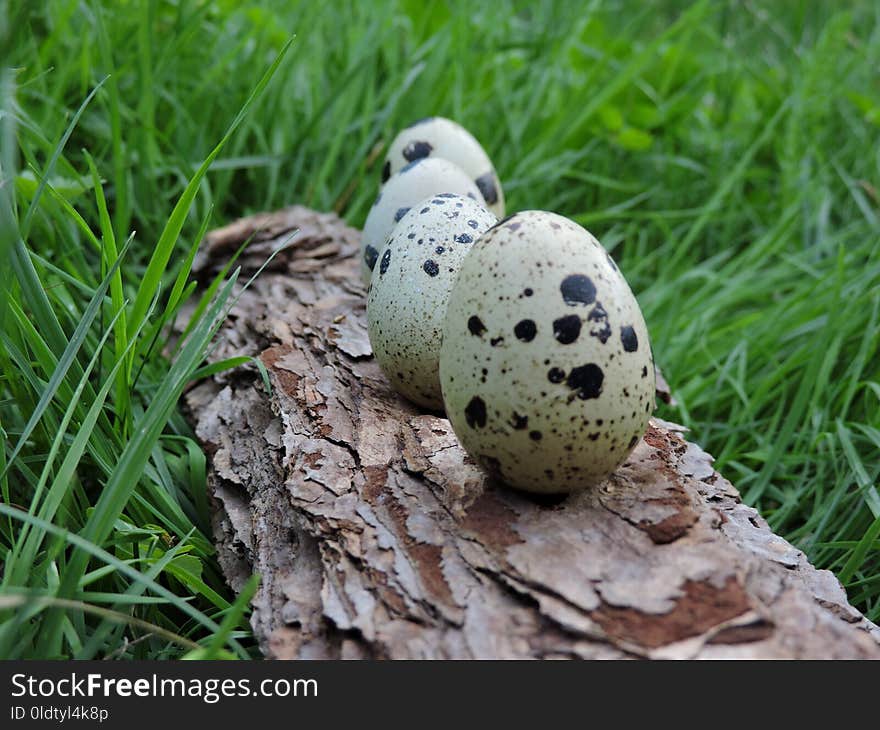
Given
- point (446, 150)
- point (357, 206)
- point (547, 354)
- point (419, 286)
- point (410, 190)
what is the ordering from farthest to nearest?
point (357, 206)
point (446, 150)
point (410, 190)
point (419, 286)
point (547, 354)

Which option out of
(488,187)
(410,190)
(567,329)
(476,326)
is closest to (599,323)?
(567,329)

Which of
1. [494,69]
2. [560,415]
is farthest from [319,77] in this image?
[560,415]

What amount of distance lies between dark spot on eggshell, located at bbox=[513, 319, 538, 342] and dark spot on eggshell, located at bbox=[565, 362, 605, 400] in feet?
0.29

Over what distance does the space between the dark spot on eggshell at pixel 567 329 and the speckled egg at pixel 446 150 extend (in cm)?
127

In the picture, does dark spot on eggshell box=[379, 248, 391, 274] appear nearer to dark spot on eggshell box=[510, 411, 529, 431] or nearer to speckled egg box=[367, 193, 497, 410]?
speckled egg box=[367, 193, 497, 410]

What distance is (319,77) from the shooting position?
12.0 ft

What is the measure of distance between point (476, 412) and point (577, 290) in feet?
0.87

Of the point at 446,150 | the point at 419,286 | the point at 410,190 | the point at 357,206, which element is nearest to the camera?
the point at 419,286

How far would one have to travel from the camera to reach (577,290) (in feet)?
5.05

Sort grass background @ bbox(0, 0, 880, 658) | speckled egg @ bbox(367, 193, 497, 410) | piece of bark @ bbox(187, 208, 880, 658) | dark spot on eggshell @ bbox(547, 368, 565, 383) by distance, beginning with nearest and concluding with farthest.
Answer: piece of bark @ bbox(187, 208, 880, 658) < dark spot on eggshell @ bbox(547, 368, 565, 383) < grass background @ bbox(0, 0, 880, 658) < speckled egg @ bbox(367, 193, 497, 410)

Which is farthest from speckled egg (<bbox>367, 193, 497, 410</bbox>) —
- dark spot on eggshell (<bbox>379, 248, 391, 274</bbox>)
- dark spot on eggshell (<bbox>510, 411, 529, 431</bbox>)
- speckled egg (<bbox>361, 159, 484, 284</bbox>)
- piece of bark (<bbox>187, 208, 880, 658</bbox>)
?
dark spot on eggshell (<bbox>510, 411, 529, 431</bbox>)

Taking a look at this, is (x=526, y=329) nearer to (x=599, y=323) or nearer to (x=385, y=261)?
(x=599, y=323)

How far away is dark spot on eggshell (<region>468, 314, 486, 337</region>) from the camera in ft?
5.12

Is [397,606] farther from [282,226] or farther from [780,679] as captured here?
[282,226]
